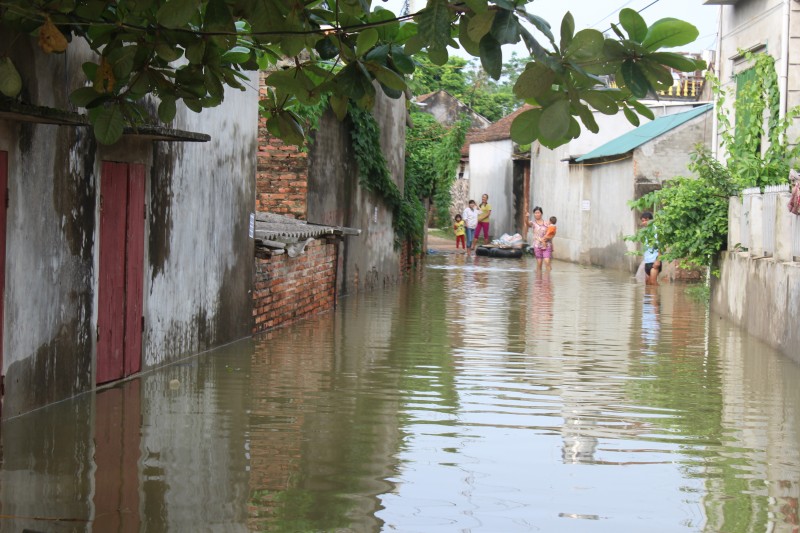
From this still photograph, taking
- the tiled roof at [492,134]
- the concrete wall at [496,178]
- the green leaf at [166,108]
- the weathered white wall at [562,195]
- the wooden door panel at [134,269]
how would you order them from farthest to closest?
1. the concrete wall at [496,178]
2. the tiled roof at [492,134]
3. the weathered white wall at [562,195]
4. the wooden door panel at [134,269]
5. the green leaf at [166,108]

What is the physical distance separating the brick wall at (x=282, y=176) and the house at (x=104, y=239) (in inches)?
165

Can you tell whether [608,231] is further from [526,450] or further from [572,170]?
[526,450]

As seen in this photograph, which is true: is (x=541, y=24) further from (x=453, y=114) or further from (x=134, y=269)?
(x=453, y=114)

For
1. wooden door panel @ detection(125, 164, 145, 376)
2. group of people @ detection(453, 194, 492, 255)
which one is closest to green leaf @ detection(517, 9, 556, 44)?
wooden door panel @ detection(125, 164, 145, 376)

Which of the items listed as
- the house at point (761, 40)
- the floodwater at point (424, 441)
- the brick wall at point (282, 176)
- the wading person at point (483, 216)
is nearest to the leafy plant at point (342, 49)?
the floodwater at point (424, 441)

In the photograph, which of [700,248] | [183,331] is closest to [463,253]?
[700,248]

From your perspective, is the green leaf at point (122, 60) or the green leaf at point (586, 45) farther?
the green leaf at point (122, 60)

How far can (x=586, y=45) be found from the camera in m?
5.23

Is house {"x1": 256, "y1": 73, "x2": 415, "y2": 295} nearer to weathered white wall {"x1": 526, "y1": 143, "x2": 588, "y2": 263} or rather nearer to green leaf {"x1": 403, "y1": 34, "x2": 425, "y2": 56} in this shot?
weathered white wall {"x1": 526, "y1": 143, "x2": 588, "y2": 263}

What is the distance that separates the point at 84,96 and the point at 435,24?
8.02ft

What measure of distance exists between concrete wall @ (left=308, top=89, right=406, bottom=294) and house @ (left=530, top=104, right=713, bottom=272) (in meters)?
6.53

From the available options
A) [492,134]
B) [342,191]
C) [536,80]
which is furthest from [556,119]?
[492,134]

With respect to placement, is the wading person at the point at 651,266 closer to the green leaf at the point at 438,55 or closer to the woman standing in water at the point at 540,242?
the woman standing in water at the point at 540,242

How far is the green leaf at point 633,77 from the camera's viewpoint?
5332mm
